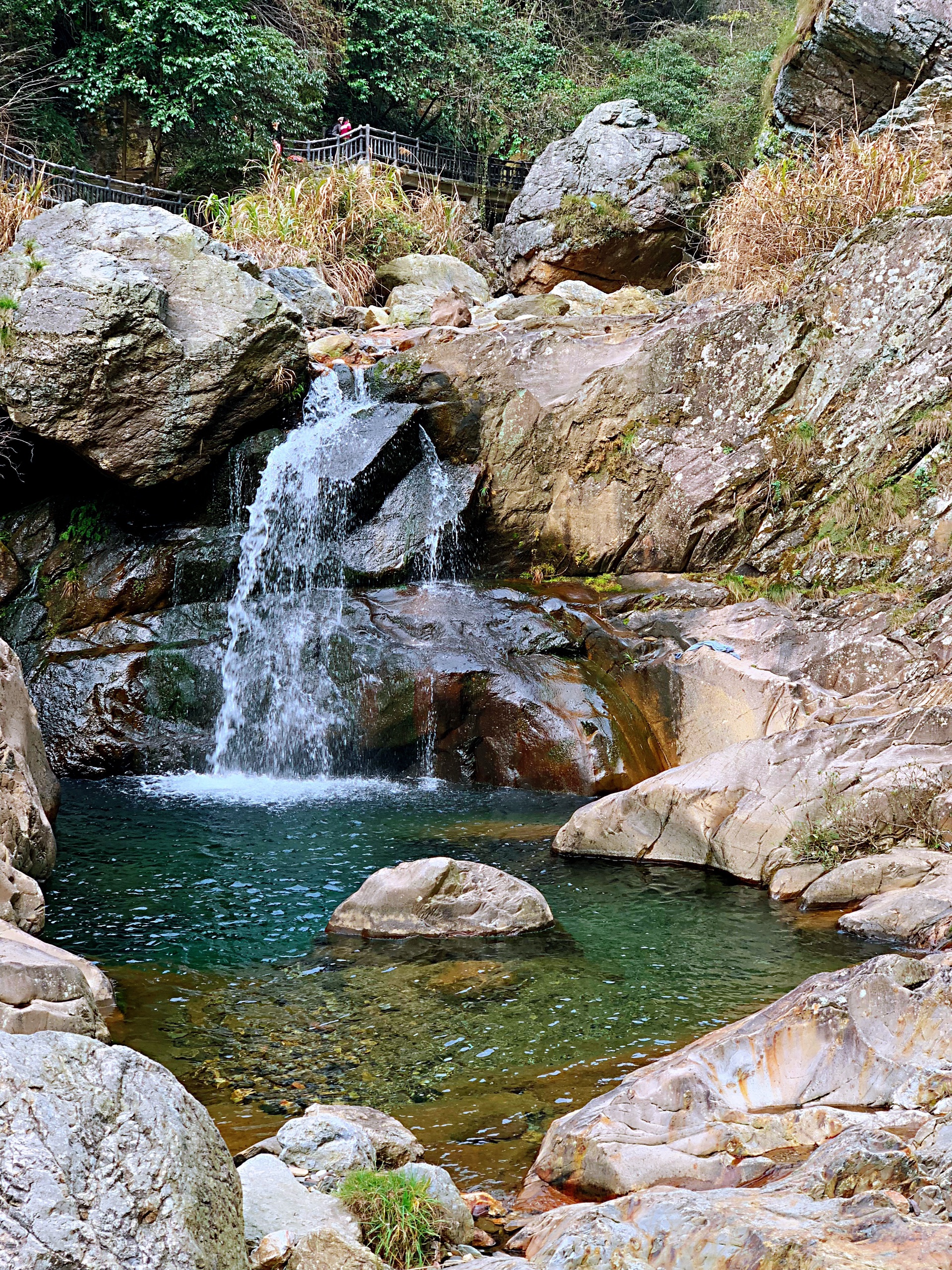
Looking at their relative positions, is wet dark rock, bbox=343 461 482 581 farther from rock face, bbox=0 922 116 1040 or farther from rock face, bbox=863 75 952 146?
rock face, bbox=0 922 116 1040

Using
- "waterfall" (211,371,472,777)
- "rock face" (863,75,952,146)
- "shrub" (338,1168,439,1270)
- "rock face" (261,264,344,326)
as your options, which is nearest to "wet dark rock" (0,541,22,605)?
"waterfall" (211,371,472,777)

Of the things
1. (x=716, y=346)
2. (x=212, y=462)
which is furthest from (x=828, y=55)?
(x=212, y=462)

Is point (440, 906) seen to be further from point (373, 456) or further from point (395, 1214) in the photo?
point (373, 456)

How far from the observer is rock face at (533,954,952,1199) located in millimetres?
3357

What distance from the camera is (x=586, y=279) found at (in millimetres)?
19969

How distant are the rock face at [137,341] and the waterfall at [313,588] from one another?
0.75m

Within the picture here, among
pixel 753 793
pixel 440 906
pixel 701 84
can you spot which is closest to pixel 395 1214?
pixel 440 906

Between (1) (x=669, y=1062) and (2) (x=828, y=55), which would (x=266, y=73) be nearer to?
(2) (x=828, y=55)

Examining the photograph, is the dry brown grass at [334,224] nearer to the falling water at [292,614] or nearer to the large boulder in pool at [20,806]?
the falling water at [292,614]

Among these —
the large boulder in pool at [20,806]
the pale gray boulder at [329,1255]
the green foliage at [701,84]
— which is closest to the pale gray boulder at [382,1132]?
the pale gray boulder at [329,1255]

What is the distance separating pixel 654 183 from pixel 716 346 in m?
9.91

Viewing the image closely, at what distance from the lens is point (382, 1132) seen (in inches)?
144

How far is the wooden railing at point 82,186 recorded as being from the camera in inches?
677

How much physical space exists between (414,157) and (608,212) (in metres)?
7.13
